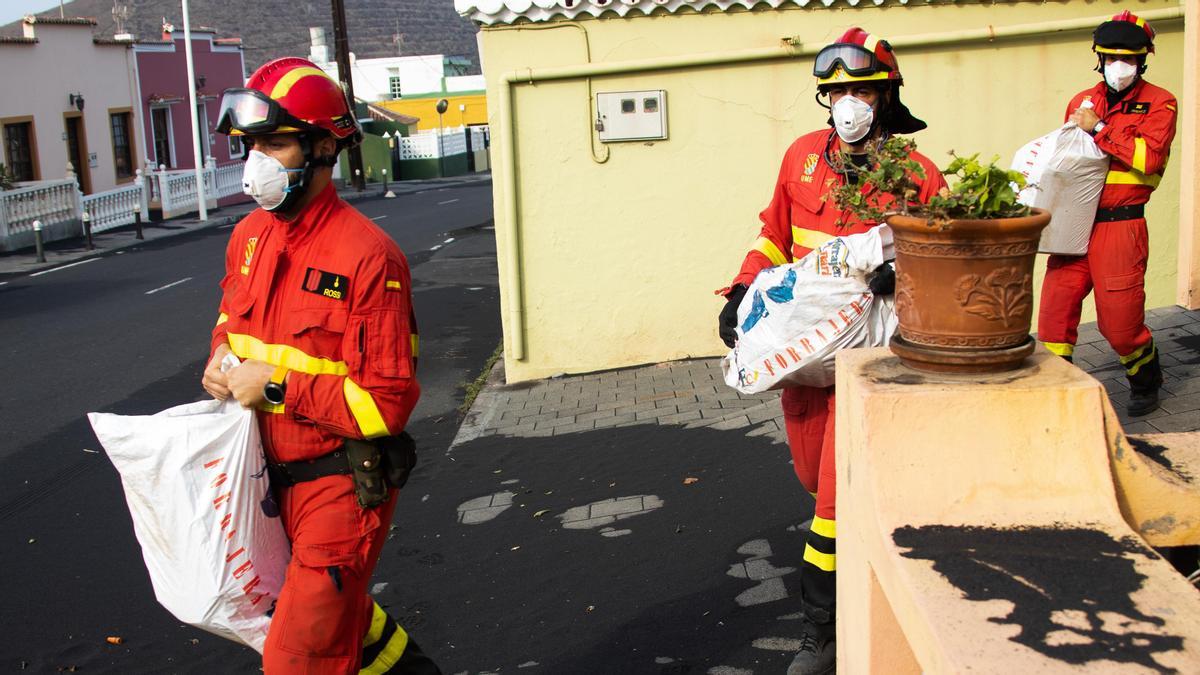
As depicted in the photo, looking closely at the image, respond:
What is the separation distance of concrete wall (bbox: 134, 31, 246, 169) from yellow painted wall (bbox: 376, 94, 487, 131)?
2010 centimetres

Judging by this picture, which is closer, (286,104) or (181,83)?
(286,104)

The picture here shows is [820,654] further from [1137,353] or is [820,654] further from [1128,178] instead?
[1128,178]

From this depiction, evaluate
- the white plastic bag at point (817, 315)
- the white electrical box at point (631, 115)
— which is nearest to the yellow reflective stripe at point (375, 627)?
the white plastic bag at point (817, 315)

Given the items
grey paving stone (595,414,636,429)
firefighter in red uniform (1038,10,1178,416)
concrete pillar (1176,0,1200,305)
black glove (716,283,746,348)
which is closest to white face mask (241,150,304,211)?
black glove (716,283,746,348)

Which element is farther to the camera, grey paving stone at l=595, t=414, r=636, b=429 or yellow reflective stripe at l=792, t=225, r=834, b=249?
grey paving stone at l=595, t=414, r=636, b=429

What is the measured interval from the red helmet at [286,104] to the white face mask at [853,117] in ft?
5.57

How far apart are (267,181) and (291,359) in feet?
1.74

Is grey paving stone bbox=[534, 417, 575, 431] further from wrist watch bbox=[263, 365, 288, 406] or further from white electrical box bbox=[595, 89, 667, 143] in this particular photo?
wrist watch bbox=[263, 365, 288, 406]

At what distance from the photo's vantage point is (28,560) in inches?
261

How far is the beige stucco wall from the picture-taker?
30.6m

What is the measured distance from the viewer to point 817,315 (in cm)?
400

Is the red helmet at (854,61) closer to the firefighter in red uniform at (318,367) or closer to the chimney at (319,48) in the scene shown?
the firefighter in red uniform at (318,367)

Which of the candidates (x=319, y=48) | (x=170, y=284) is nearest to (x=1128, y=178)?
(x=170, y=284)

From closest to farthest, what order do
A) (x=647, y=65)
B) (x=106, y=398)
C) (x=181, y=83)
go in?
(x=647, y=65)
(x=106, y=398)
(x=181, y=83)
